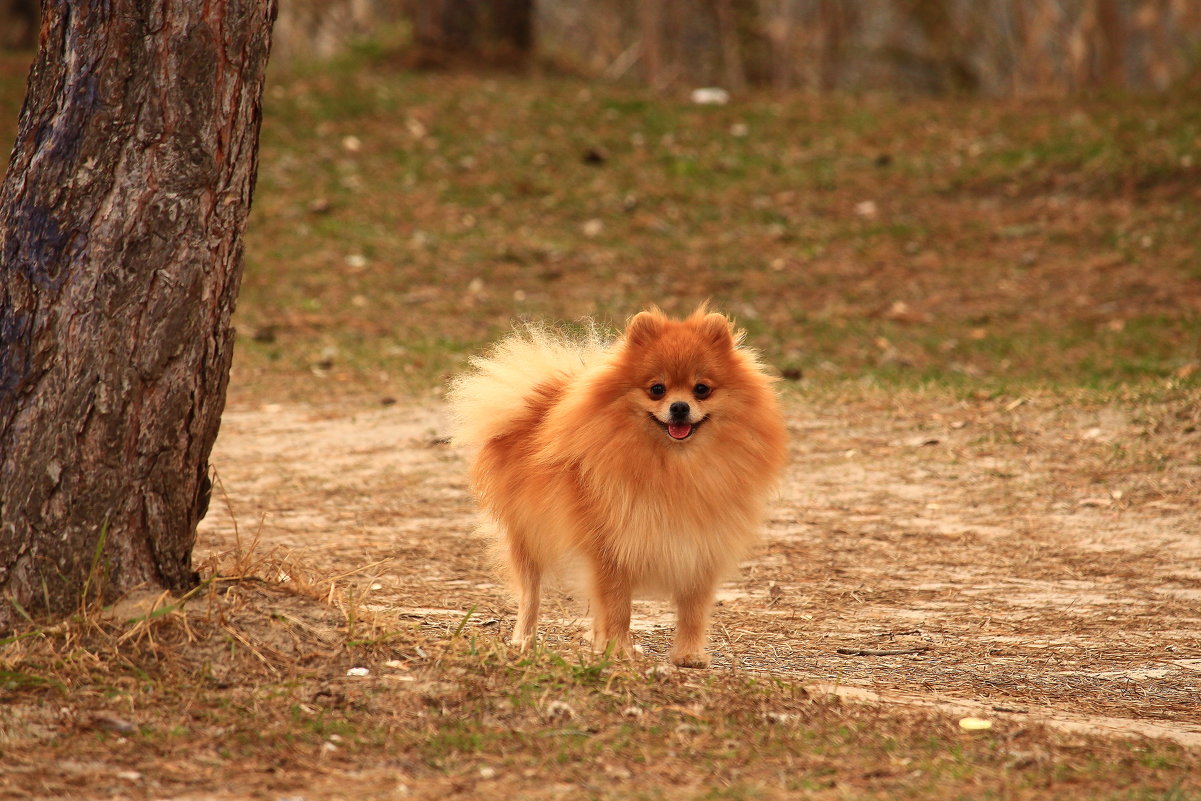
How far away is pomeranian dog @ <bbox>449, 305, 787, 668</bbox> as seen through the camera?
165 inches

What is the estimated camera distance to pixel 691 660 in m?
4.30

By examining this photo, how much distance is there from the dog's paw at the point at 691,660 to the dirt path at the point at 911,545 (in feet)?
0.37

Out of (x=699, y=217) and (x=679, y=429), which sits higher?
(x=699, y=217)

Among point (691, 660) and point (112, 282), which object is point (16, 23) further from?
point (691, 660)

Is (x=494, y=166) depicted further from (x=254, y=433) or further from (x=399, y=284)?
(x=254, y=433)

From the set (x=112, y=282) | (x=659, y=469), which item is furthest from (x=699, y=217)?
(x=112, y=282)

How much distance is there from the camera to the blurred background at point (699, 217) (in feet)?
33.3

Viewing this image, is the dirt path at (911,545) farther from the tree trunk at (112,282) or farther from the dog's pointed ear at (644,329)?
the dog's pointed ear at (644,329)

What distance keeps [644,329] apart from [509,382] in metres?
0.66

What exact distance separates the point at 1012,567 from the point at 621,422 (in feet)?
7.81

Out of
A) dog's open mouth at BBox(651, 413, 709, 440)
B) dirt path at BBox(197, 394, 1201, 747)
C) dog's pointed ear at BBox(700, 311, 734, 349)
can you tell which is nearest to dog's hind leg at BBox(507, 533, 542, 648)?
dirt path at BBox(197, 394, 1201, 747)

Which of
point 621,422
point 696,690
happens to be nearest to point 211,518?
point 621,422

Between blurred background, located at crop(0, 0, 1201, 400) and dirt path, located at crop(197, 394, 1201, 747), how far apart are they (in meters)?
0.99

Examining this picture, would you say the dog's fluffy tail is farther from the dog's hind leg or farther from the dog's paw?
the dog's paw
